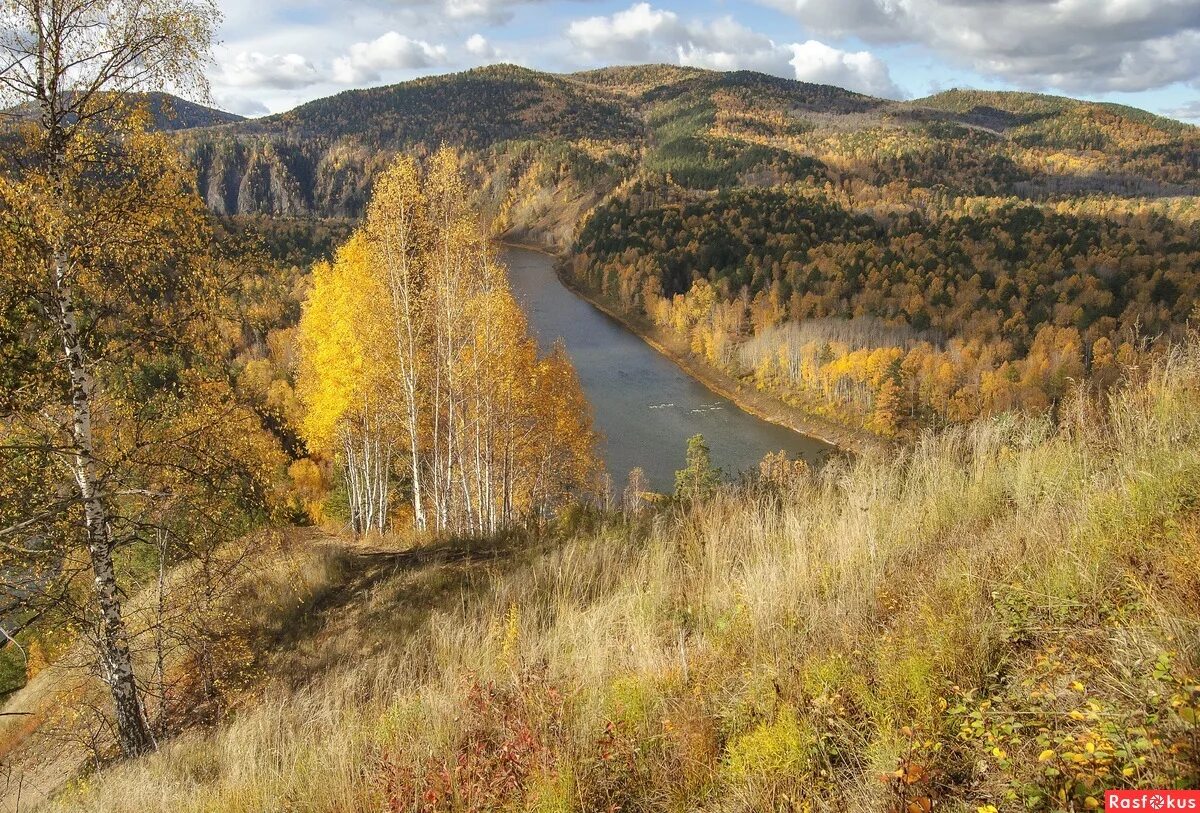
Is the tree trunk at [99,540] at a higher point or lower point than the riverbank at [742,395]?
higher

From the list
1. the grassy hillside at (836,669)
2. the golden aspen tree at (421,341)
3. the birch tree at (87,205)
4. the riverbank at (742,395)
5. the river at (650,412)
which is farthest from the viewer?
the riverbank at (742,395)

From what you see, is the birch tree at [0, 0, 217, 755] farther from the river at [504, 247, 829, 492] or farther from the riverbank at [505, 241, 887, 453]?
the riverbank at [505, 241, 887, 453]

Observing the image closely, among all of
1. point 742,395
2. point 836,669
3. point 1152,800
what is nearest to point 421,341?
Result: point 836,669

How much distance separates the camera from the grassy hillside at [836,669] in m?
2.19

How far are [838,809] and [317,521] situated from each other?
Result: 2805cm

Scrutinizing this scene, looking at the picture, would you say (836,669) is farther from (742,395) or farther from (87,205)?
(742,395)

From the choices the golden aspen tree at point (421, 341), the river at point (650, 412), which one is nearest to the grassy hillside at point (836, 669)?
the golden aspen tree at point (421, 341)

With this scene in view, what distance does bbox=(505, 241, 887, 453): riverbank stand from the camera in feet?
158

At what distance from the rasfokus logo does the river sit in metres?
27.7

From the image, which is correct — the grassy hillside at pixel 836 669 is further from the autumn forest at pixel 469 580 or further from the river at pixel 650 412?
the river at pixel 650 412

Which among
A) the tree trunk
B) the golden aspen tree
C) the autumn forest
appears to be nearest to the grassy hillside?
the autumn forest

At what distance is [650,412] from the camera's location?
→ 50094 millimetres

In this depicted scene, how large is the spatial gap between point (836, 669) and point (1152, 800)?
47.1 inches

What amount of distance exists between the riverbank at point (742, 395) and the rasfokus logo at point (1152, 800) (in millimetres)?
33701
